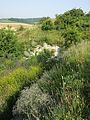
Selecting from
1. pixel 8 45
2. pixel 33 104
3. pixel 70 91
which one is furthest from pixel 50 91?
pixel 8 45

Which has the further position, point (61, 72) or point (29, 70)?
point (29, 70)

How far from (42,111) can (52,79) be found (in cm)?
156

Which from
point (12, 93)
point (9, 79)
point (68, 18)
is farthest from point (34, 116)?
point (68, 18)

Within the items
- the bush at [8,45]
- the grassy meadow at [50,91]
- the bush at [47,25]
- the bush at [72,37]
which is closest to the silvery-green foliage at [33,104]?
the grassy meadow at [50,91]

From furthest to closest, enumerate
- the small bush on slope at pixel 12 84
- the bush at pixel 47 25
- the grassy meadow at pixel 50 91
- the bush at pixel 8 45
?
the bush at pixel 47 25, the bush at pixel 8 45, the small bush on slope at pixel 12 84, the grassy meadow at pixel 50 91

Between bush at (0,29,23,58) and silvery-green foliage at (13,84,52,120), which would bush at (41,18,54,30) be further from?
silvery-green foliage at (13,84,52,120)

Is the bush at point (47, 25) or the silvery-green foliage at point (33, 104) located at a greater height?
the silvery-green foliage at point (33, 104)

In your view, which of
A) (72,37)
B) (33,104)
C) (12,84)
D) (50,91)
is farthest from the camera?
(72,37)

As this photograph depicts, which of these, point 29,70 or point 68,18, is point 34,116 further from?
point 68,18

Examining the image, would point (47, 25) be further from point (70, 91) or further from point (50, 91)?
point (70, 91)

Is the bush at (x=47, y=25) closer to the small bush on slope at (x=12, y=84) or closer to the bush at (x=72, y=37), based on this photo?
the bush at (x=72, y=37)

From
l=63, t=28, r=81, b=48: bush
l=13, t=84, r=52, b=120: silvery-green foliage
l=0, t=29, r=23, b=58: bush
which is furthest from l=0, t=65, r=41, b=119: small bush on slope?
l=63, t=28, r=81, b=48: bush

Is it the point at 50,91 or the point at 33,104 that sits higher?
the point at 50,91

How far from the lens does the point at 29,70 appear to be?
11078mm
